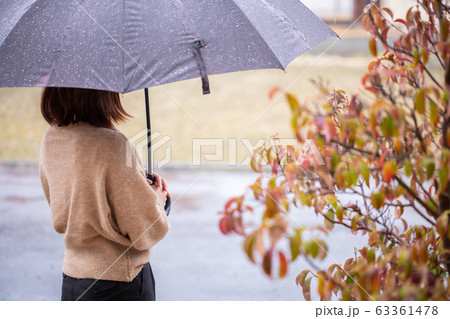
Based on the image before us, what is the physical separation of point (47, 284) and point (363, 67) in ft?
32.7

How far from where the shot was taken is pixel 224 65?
1.74 meters

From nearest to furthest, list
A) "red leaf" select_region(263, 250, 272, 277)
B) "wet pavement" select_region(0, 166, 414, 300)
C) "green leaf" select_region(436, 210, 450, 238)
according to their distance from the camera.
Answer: "red leaf" select_region(263, 250, 272, 277) → "green leaf" select_region(436, 210, 450, 238) → "wet pavement" select_region(0, 166, 414, 300)

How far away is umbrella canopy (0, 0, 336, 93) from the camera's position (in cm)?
169

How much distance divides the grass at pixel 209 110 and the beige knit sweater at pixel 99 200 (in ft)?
→ 20.4

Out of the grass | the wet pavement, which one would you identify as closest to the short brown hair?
the wet pavement

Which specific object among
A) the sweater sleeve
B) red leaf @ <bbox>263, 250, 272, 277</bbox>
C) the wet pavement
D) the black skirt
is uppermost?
red leaf @ <bbox>263, 250, 272, 277</bbox>

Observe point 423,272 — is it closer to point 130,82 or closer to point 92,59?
point 130,82

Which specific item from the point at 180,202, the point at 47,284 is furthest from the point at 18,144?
the point at 47,284

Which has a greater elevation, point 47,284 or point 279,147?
point 279,147

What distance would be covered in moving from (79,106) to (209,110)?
363 inches

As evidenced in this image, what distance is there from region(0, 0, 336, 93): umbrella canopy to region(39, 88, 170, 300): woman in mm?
124

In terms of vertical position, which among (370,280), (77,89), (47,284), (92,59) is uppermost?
(92,59)

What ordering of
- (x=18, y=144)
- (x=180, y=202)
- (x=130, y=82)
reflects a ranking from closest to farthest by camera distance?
(x=130, y=82) → (x=180, y=202) → (x=18, y=144)

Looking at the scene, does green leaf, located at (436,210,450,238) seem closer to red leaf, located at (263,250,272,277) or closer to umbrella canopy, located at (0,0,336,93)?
red leaf, located at (263,250,272,277)
